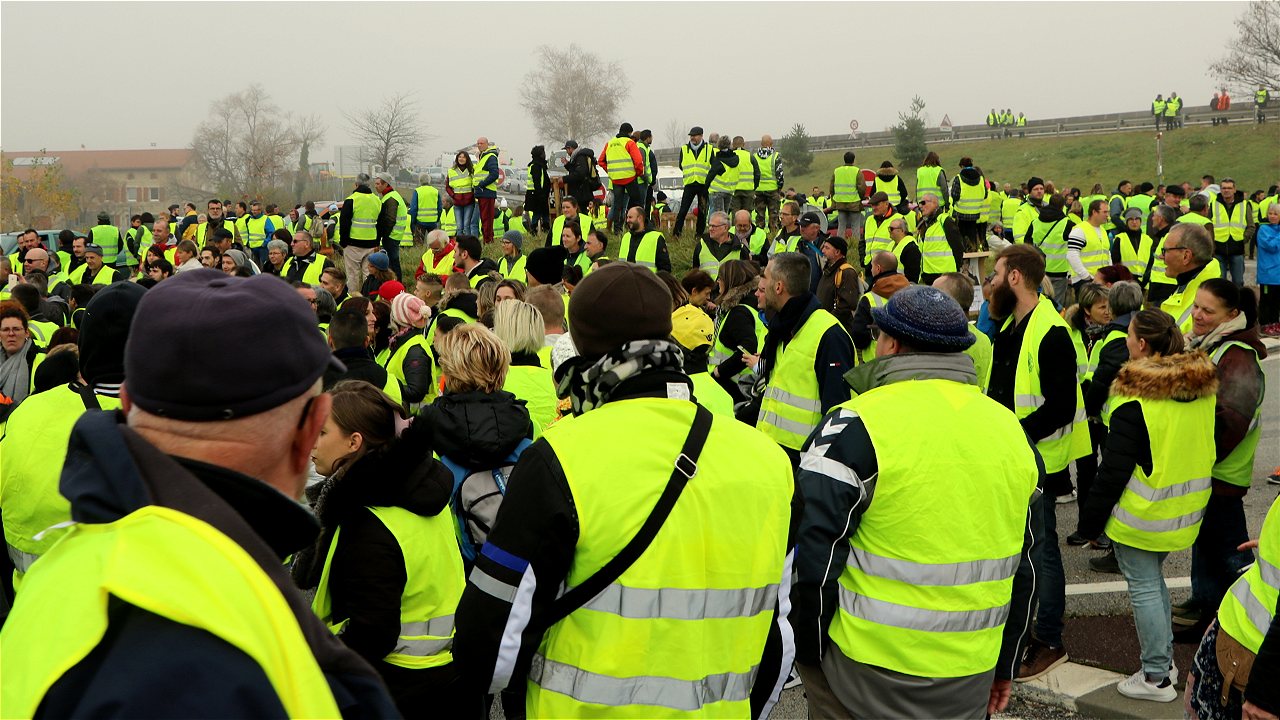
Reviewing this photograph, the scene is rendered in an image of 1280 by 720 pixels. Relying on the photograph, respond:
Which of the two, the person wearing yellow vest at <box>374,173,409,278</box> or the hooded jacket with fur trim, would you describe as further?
the person wearing yellow vest at <box>374,173,409,278</box>

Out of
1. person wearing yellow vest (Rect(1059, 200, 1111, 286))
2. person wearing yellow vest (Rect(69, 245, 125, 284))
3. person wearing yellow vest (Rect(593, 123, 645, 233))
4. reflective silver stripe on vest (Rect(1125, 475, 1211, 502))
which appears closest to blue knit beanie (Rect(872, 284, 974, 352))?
reflective silver stripe on vest (Rect(1125, 475, 1211, 502))

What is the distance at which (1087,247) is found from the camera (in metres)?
14.5

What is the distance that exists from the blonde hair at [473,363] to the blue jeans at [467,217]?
15799mm

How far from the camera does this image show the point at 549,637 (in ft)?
8.49

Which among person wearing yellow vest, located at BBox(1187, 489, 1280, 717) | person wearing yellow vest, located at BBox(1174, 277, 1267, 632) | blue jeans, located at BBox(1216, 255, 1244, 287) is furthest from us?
blue jeans, located at BBox(1216, 255, 1244, 287)

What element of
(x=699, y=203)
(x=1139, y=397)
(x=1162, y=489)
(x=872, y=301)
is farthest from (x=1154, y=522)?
→ (x=699, y=203)

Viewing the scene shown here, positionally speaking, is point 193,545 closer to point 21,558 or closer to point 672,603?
point 672,603

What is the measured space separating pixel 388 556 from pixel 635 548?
1135 mm

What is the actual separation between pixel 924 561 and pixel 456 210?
1792 centimetres

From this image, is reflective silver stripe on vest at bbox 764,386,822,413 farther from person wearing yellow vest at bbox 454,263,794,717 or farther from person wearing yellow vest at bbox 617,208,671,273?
person wearing yellow vest at bbox 617,208,671,273

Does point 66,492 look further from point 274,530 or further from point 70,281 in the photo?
point 70,281

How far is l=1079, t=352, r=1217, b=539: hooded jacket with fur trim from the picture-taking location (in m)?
5.13

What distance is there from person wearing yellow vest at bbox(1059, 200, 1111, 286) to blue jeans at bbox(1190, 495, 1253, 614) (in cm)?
871

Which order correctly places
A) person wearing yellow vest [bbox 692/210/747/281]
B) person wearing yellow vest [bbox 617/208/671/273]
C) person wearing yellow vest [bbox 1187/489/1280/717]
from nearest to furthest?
person wearing yellow vest [bbox 1187/489/1280/717], person wearing yellow vest [bbox 617/208/671/273], person wearing yellow vest [bbox 692/210/747/281]
